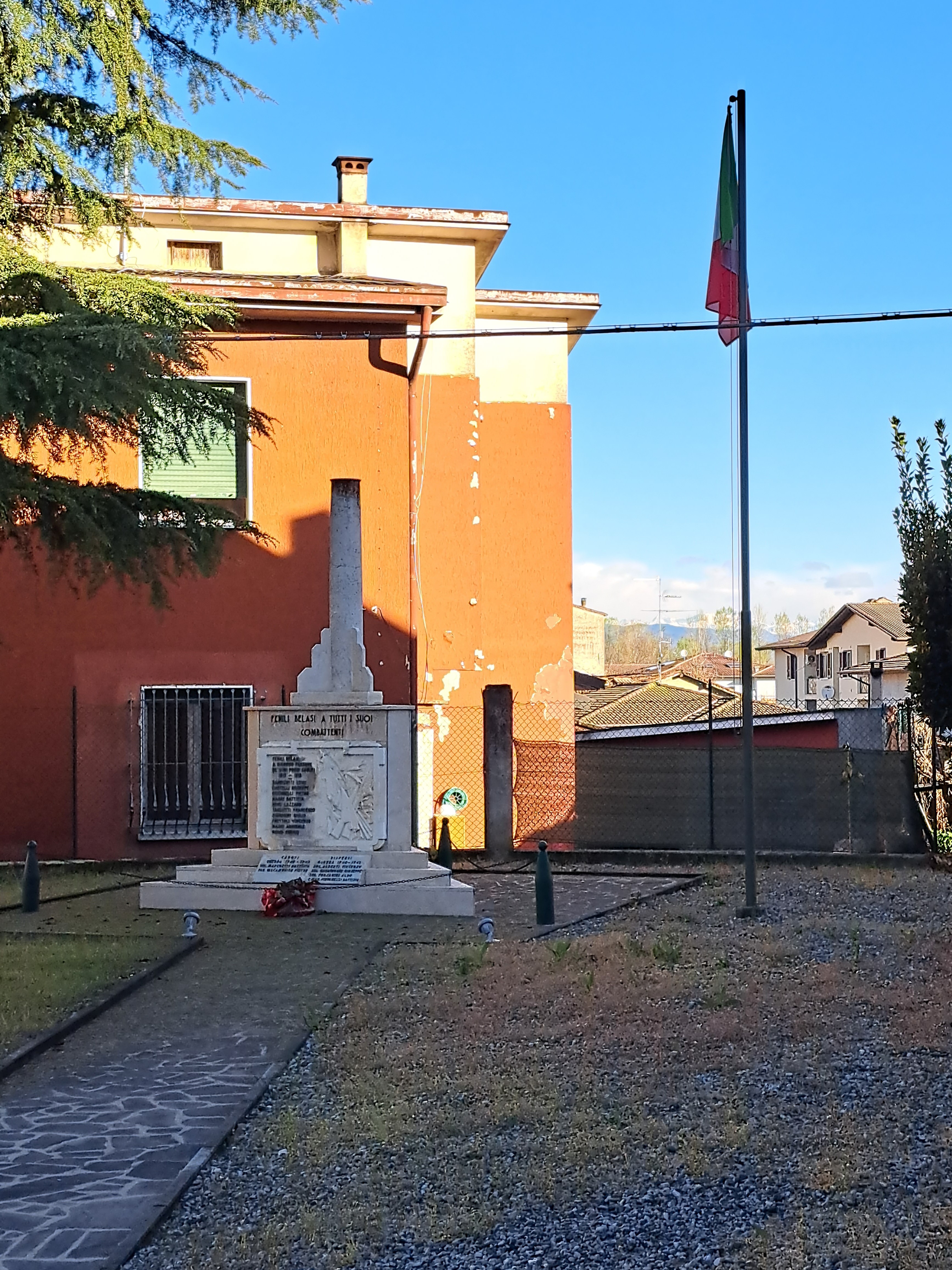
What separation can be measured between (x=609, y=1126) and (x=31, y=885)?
29.3 feet

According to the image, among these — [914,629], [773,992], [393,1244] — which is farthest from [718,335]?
[393,1244]

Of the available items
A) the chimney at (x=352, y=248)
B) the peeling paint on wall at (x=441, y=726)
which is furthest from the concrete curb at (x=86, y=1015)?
the chimney at (x=352, y=248)

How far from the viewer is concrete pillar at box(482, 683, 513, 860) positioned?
54.3 feet

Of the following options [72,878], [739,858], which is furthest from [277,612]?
[739,858]

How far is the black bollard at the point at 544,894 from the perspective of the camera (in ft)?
38.3

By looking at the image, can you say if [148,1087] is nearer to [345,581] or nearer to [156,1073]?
[156,1073]

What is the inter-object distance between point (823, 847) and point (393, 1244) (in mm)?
13108

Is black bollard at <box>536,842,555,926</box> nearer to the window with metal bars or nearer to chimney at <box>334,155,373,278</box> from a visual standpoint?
the window with metal bars

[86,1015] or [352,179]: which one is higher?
[352,179]

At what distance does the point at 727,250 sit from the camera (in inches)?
468

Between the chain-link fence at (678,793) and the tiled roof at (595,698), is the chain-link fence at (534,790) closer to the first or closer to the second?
the chain-link fence at (678,793)

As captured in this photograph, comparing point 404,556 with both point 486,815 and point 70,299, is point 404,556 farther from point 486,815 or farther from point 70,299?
point 70,299

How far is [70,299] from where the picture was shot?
32.5 feet

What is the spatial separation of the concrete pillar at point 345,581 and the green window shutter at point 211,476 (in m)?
4.50
